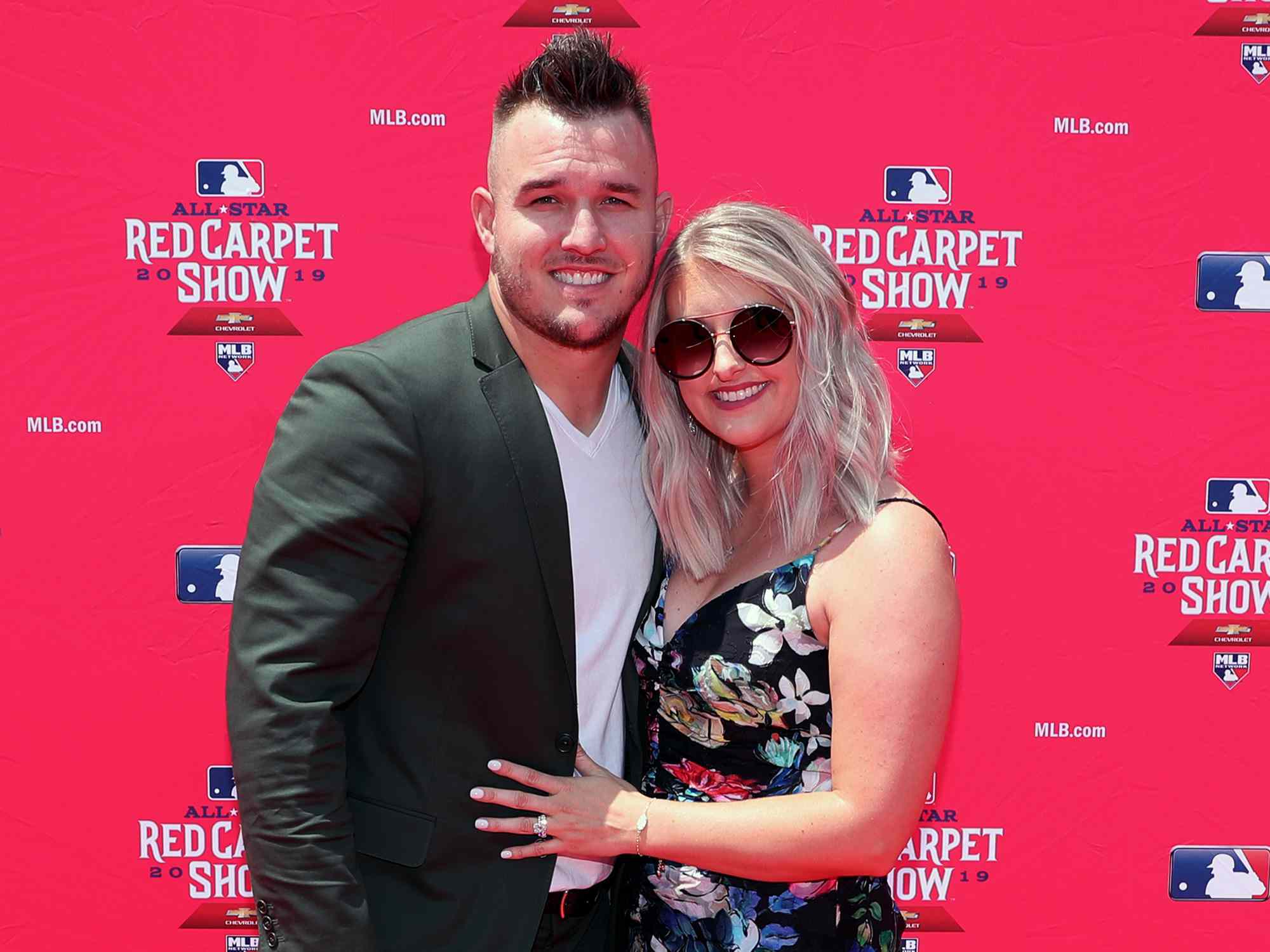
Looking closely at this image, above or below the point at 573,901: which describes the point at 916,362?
above

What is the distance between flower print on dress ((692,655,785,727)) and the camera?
5.82ft

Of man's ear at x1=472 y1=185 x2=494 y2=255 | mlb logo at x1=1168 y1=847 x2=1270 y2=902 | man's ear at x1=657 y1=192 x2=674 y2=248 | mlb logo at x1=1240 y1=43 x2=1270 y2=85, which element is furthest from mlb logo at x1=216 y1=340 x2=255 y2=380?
mlb logo at x1=1168 y1=847 x2=1270 y2=902

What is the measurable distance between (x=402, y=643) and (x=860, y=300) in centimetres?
158

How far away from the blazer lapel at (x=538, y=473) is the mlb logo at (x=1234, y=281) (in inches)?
75.9

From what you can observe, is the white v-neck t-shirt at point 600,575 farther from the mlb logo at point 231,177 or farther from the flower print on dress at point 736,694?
the mlb logo at point 231,177

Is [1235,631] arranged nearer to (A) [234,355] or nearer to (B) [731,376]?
(B) [731,376]

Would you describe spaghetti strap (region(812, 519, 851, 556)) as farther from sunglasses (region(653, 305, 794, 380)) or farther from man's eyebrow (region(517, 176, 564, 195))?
man's eyebrow (region(517, 176, 564, 195))

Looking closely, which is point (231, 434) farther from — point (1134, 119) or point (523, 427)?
point (1134, 119)

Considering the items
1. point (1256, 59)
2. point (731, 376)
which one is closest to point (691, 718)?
point (731, 376)

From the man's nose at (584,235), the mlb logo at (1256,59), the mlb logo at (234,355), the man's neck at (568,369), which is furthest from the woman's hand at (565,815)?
the mlb logo at (1256,59)

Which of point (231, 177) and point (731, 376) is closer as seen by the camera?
point (731, 376)

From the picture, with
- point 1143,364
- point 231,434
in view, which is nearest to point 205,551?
point 231,434

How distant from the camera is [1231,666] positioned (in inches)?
109

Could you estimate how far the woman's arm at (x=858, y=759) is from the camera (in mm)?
1693
